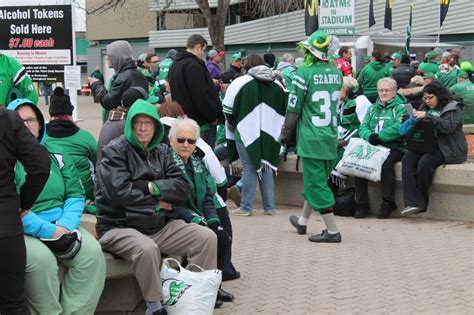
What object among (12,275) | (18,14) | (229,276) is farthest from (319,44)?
(18,14)

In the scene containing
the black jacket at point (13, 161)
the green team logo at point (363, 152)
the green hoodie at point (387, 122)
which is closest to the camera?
the black jacket at point (13, 161)

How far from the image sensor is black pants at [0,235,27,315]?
4320 millimetres

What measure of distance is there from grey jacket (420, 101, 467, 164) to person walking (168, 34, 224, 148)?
247cm

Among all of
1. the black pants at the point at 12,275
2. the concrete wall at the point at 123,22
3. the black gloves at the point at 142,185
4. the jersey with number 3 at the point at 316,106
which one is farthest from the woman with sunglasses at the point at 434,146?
the concrete wall at the point at 123,22

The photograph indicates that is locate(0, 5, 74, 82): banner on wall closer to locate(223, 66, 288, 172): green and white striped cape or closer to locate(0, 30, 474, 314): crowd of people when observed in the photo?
locate(0, 30, 474, 314): crowd of people

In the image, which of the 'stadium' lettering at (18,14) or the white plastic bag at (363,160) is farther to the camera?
the 'stadium' lettering at (18,14)

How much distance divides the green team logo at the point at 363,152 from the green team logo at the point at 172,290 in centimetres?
463

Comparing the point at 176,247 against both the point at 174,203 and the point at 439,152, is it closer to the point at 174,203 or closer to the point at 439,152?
the point at 174,203

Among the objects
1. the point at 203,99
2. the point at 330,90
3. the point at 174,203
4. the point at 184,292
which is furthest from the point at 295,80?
the point at 184,292

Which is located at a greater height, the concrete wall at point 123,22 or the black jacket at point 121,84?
the concrete wall at point 123,22

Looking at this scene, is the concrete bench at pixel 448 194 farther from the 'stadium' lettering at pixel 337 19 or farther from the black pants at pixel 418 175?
the 'stadium' lettering at pixel 337 19

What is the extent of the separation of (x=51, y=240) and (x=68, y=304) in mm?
443

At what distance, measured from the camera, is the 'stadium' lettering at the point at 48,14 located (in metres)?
11.4

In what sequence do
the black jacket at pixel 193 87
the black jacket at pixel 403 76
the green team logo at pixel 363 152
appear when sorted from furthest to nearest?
the black jacket at pixel 403 76, the green team logo at pixel 363 152, the black jacket at pixel 193 87
